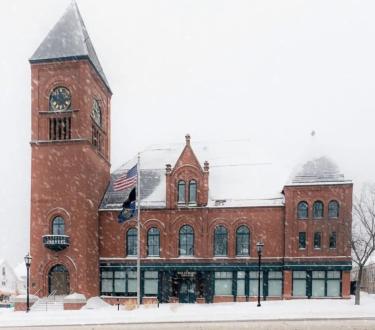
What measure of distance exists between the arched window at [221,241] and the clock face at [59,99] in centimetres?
1624

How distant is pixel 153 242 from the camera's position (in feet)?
133

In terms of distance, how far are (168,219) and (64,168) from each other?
954 cm

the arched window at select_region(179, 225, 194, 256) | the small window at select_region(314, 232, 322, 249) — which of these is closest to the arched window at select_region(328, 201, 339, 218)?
the small window at select_region(314, 232, 322, 249)

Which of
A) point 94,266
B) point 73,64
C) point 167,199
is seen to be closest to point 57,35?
point 73,64

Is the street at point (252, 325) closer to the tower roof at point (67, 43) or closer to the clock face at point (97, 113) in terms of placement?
the clock face at point (97, 113)

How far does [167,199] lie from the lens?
133 ft

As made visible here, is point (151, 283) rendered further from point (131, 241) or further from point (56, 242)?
point (56, 242)

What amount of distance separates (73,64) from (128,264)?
1717 cm

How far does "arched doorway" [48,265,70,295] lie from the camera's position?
37.7 metres

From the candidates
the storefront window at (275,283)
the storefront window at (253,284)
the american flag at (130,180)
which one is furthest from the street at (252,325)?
the storefront window at (253,284)

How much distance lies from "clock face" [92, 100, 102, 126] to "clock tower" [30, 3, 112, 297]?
3.09 ft

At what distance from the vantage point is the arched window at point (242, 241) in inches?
1556

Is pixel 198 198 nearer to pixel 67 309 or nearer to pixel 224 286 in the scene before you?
pixel 224 286

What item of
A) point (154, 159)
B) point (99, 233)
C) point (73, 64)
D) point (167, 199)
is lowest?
point (99, 233)
